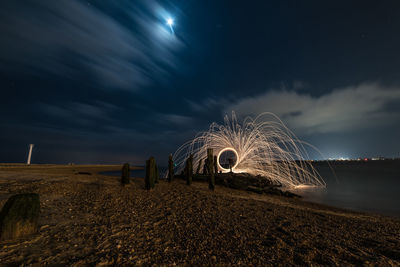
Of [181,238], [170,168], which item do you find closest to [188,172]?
[170,168]

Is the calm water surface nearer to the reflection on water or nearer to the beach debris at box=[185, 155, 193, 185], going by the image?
the reflection on water

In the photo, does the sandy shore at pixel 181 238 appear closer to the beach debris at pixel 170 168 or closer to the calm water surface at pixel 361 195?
the beach debris at pixel 170 168

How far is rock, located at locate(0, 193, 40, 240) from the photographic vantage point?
4062mm

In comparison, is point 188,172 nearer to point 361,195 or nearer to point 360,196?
point 360,196

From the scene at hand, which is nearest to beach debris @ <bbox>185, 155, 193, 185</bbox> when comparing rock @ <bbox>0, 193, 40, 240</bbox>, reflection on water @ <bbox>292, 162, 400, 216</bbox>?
rock @ <bbox>0, 193, 40, 240</bbox>

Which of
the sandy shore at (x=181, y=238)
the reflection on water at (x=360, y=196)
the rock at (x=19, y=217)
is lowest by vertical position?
the reflection on water at (x=360, y=196)

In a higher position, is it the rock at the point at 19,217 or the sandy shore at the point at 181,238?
the rock at the point at 19,217

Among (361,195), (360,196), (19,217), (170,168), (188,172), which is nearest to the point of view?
(19,217)

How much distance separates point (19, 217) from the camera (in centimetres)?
423

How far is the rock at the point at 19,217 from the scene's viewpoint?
4.06m

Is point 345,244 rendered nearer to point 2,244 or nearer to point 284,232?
point 284,232

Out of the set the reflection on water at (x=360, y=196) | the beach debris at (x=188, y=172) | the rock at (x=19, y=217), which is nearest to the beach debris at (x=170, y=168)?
the beach debris at (x=188, y=172)

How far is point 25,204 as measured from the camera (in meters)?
4.41

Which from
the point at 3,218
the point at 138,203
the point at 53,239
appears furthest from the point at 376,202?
the point at 3,218
